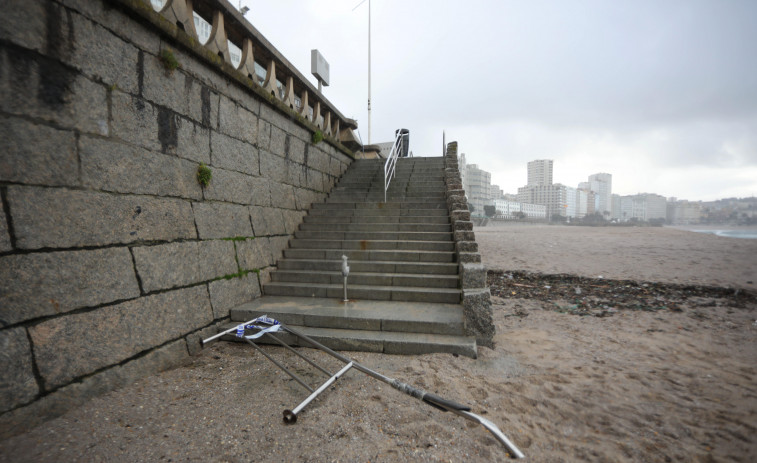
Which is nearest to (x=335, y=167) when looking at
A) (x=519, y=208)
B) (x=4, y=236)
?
(x=4, y=236)

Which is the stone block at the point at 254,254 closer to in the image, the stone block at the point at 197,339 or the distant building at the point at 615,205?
the stone block at the point at 197,339

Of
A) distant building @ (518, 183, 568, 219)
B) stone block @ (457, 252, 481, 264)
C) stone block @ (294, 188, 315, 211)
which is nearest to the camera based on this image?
stone block @ (457, 252, 481, 264)

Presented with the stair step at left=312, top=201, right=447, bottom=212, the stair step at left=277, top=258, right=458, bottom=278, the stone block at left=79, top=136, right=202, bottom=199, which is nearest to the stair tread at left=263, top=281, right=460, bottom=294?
the stair step at left=277, top=258, right=458, bottom=278

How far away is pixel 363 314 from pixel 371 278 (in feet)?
3.48

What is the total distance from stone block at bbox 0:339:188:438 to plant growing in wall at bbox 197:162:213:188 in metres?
1.93

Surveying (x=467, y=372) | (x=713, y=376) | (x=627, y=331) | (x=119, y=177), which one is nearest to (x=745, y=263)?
(x=627, y=331)

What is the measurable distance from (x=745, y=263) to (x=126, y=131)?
15.2 meters

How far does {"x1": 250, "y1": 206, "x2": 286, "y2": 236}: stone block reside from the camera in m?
5.18

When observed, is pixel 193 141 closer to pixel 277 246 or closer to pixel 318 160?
pixel 277 246

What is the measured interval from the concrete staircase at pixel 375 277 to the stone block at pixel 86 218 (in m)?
1.62

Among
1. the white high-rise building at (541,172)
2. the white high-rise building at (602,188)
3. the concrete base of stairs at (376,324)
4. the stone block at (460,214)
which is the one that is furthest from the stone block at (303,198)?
the white high-rise building at (602,188)

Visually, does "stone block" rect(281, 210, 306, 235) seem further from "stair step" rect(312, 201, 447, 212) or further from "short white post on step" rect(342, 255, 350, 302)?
"short white post on step" rect(342, 255, 350, 302)

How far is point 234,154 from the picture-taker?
4.69 metres

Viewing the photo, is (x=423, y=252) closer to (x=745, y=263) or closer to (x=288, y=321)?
(x=288, y=321)
